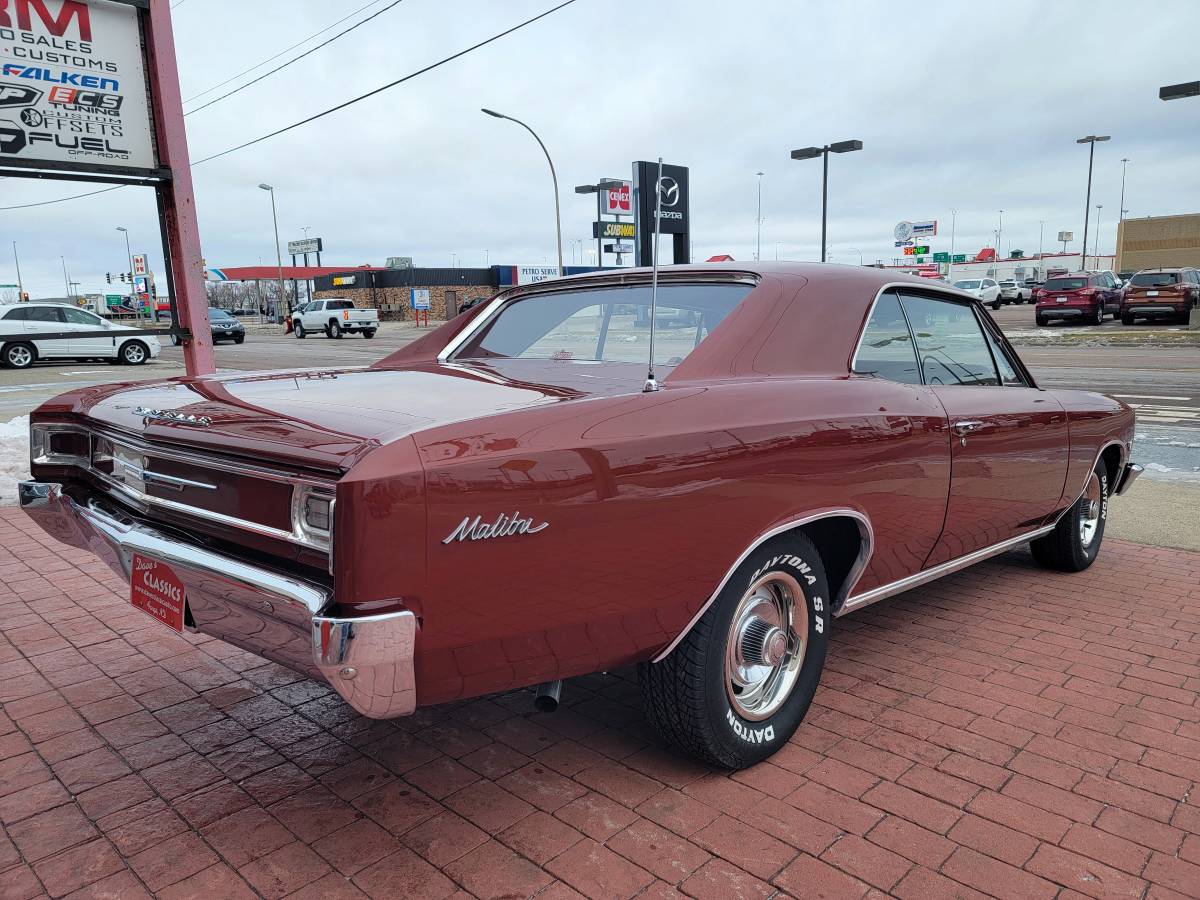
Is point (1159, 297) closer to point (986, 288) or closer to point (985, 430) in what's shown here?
point (986, 288)

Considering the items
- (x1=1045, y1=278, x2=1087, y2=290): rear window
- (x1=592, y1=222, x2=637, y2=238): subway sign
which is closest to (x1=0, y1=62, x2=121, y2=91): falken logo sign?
(x1=592, y1=222, x2=637, y2=238): subway sign

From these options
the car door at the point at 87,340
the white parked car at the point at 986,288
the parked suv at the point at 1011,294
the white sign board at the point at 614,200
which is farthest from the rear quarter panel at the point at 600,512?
the parked suv at the point at 1011,294

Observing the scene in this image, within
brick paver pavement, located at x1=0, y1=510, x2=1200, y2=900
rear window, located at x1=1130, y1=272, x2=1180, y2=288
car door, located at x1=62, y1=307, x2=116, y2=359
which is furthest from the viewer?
rear window, located at x1=1130, y1=272, x2=1180, y2=288

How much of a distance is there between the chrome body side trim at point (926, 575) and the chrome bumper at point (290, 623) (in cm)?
166

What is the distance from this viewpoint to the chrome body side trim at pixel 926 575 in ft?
9.96

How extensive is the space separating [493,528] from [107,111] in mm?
5415

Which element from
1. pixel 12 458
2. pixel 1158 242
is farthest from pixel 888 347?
pixel 1158 242

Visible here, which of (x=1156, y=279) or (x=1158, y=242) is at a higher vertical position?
(x=1158, y=242)

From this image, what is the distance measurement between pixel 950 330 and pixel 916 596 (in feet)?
4.50

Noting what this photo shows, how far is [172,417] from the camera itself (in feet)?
8.05

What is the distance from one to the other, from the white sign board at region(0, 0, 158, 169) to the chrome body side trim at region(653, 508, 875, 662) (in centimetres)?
532

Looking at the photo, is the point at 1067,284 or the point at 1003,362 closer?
the point at 1003,362

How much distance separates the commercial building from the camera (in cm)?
6359

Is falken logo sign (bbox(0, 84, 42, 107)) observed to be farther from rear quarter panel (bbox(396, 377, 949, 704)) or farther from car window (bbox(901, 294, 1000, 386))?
car window (bbox(901, 294, 1000, 386))
